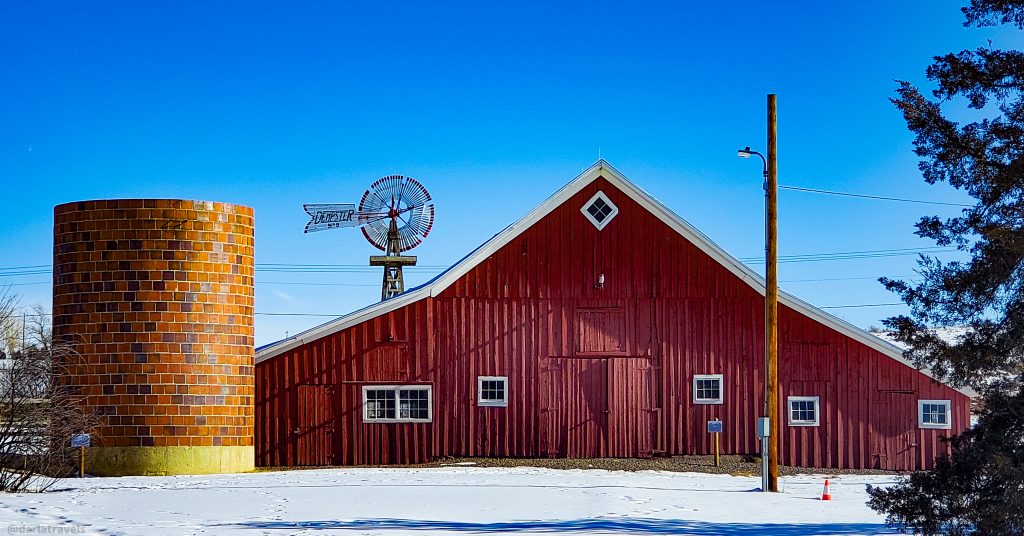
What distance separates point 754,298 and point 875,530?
14.5m

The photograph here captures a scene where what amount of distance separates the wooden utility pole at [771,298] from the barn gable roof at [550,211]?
22.6ft

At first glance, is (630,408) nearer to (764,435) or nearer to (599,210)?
(599,210)

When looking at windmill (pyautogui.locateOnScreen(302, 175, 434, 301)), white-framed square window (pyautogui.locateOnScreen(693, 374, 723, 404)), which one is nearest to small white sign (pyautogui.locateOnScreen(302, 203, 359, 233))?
windmill (pyautogui.locateOnScreen(302, 175, 434, 301))

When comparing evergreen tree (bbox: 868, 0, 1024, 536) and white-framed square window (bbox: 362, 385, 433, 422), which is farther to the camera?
white-framed square window (bbox: 362, 385, 433, 422)

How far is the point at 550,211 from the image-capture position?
28984mm

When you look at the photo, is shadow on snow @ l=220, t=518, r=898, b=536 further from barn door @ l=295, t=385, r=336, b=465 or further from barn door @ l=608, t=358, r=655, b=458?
barn door @ l=295, t=385, r=336, b=465

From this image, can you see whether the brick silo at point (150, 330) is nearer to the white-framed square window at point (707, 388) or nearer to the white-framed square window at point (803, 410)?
the white-framed square window at point (707, 388)

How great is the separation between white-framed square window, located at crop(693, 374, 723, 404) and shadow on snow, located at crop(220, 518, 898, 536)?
43.0 ft

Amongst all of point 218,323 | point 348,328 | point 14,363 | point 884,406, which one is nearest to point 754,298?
point 884,406

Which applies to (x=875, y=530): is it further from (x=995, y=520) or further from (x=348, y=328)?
(x=348, y=328)

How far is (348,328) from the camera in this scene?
28391 millimetres

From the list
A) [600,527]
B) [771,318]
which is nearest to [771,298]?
[771,318]

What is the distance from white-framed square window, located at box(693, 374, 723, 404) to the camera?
28766mm

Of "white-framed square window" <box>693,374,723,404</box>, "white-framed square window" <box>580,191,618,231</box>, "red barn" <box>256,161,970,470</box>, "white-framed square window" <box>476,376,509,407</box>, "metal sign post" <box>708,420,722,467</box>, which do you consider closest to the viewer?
"metal sign post" <box>708,420,722,467</box>
